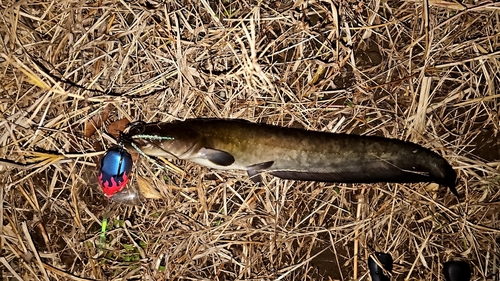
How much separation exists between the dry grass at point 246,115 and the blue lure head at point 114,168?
0.19m

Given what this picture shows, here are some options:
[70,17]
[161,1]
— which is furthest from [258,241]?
[70,17]

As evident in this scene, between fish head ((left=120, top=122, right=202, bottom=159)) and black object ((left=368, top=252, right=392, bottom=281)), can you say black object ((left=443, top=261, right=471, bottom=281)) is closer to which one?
black object ((left=368, top=252, right=392, bottom=281))

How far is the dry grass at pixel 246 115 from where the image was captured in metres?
2.48

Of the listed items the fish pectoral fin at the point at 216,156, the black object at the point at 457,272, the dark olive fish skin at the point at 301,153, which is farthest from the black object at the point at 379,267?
the fish pectoral fin at the point at 216,156

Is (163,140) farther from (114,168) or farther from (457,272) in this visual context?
(457,272)

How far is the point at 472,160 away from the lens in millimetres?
2527

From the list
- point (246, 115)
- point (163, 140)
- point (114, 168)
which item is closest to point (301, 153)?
point (246, 115)

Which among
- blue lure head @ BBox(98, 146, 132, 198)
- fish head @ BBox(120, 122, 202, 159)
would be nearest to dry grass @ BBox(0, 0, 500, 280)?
blue lure head @ BBox(98, 146, 132, 198)

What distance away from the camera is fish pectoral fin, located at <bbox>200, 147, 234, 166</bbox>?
220 centimetres

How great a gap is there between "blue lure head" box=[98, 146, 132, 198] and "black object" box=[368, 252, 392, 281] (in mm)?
1645

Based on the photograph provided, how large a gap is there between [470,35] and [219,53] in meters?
1.60

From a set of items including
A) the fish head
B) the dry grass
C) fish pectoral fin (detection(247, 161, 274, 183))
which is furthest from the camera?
the dry grass

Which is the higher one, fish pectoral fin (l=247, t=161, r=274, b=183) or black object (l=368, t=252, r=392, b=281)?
fish pectoral fin (l=247, t=161, r=274, b=183)

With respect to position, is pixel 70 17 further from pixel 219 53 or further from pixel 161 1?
pixel 219 53
